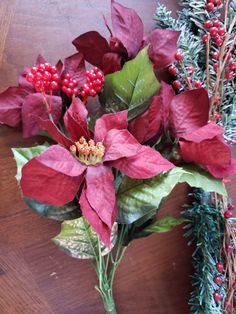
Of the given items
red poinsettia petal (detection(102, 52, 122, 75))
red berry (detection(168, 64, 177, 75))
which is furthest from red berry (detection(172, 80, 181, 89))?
red poinsettia petal (detection(102, 52, 122, 75))

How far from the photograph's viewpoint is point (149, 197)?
0.60m

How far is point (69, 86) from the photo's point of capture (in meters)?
0.66

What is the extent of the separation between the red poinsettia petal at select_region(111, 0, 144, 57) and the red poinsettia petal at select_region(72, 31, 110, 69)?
3 centimetres

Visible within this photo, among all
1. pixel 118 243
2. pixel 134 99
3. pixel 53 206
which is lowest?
pixel 118 243

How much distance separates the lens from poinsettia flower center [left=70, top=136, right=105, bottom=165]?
1.89ft

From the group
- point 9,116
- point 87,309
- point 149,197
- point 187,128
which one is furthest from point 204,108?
point 87,309

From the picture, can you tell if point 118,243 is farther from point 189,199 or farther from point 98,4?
point 98,4

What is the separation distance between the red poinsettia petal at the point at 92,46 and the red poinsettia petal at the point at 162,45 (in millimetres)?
66

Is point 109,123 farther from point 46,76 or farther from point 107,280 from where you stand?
point 107,280

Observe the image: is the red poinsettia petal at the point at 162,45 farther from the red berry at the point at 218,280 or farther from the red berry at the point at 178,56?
the red berry at the point at 218,280

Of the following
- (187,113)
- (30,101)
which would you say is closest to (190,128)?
(187,113)

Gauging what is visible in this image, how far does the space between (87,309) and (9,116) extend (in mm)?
340

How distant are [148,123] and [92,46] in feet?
0.48

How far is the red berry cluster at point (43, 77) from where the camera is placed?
24.1 inches
